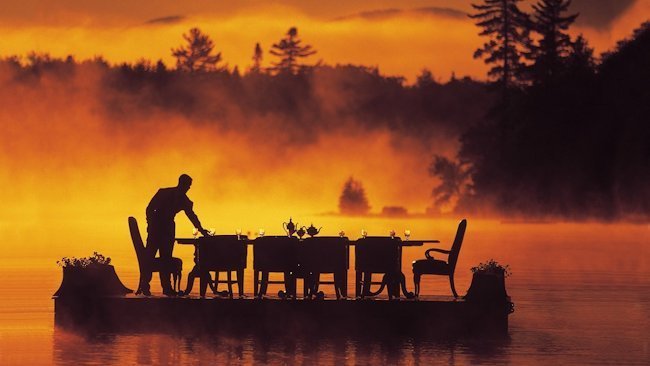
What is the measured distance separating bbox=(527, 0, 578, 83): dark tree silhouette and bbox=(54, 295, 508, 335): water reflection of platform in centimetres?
4835

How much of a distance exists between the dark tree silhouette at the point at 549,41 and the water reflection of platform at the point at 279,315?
159ft

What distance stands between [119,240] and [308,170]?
1958 inches

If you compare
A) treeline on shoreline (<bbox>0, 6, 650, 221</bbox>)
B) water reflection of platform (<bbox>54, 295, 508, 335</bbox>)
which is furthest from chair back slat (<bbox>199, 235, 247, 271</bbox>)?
treeline on shoreline (<bbox>0, 6, 650, 221</bbox>)

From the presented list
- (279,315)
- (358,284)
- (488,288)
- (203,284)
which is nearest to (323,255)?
(358,284)

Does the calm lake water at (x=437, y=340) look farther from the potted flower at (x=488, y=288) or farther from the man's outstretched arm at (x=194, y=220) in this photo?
the man's outstretched arm at (x=194, y=220)

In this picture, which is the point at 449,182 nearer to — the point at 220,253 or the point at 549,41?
the point at 549,41

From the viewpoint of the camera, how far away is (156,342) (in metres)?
14.2

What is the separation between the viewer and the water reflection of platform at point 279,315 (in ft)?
51.0

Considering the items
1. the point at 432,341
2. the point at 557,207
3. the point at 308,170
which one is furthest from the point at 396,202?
the point at 432,341

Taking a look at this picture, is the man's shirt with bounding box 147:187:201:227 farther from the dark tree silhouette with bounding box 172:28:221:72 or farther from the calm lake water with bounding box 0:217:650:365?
the dark tree silhouette with bounding box 172:28:221:72

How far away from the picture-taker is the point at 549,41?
223 feet

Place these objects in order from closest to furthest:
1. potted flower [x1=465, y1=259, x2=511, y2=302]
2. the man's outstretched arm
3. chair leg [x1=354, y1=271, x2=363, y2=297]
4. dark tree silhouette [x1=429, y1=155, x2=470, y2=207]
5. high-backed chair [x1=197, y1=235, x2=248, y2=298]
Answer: potted flower [x1=465, y1=259, x2=511, y2=302] → the man's outstretched arm → high-backed chair [x1=197, y1=235, x2=248, y2=298] → chair leg [x1=354, y1=271, x2=363, y2=297] → dark tree silhouette [x1=429, y1=155, x2=470, y2=207]

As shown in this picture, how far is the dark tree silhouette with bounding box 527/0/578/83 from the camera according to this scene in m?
65.3

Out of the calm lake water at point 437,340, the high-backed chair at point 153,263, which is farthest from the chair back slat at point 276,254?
the calm lake water at point 437,340
